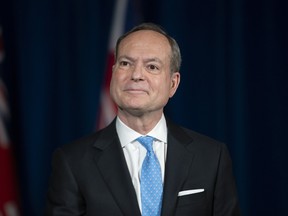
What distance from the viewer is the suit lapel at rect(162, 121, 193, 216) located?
1.40 meters

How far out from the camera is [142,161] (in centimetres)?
145

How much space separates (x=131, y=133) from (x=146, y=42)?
281 mm

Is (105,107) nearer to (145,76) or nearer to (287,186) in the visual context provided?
(145,76)

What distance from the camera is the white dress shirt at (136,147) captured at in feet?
4.74

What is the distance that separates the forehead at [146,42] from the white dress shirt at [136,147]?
0.23m

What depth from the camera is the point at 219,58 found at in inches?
89.7

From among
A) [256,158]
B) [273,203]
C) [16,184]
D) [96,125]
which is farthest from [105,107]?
[273,203]

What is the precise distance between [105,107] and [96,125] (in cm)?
9

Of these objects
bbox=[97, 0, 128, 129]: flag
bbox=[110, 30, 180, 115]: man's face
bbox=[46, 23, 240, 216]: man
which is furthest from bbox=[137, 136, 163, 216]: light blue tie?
bbox=[97, 0, 128, 129]: flag

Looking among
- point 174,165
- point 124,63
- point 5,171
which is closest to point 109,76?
point 5,171

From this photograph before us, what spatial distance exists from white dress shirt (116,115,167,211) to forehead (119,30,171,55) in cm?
23

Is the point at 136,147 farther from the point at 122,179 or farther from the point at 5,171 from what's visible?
the point at 5,171

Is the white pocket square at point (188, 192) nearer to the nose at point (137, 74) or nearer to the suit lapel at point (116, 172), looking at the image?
the suit lapel at point (116, 172)

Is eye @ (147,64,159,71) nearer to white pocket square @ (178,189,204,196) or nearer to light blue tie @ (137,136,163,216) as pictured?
light blue tie @ (137,136,163,216)
